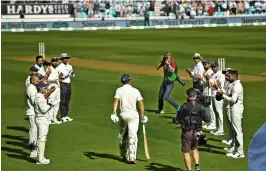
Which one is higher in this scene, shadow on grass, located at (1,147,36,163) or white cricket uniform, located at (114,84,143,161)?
white cricket uniform, located at (114,84,143,161)

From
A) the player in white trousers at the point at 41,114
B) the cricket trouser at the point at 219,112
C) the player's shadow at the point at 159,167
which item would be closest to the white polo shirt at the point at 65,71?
the cricket trouser at the point at 219,112

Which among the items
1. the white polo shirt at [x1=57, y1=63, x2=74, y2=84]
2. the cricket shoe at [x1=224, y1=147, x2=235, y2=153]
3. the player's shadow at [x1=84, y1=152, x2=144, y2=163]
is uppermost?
the white polo shirt at [x1=57, y1=63, x2=74, y2=84]

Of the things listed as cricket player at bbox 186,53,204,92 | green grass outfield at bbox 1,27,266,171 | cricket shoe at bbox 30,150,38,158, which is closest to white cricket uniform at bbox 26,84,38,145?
Result: cricket shoe at bbox 30,150,38,158

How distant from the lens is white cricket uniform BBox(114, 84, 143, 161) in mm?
13055

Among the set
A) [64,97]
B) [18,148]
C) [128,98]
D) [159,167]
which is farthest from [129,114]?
[64,97]

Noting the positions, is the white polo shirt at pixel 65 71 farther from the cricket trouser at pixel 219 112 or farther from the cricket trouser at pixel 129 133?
the cricket trouser at pixel 129 133

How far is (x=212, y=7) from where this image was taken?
71250mm

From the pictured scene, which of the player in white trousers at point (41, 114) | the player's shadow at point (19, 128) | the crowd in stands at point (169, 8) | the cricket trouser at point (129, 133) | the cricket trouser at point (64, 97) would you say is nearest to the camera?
the player in white trousers at point (41, 114)

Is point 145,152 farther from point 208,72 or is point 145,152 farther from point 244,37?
point 244,37

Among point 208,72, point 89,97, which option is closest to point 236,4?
point 89,97

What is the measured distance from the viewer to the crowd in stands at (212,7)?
69875mm

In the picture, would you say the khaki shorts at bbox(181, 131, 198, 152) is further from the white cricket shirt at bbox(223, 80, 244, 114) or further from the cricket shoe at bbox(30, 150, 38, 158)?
the cricket shoe at bbox(30, 150, 38, 158)

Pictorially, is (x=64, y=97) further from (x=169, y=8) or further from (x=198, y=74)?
(x=169, y=8)

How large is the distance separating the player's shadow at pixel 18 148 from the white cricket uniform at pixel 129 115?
2.30 m
